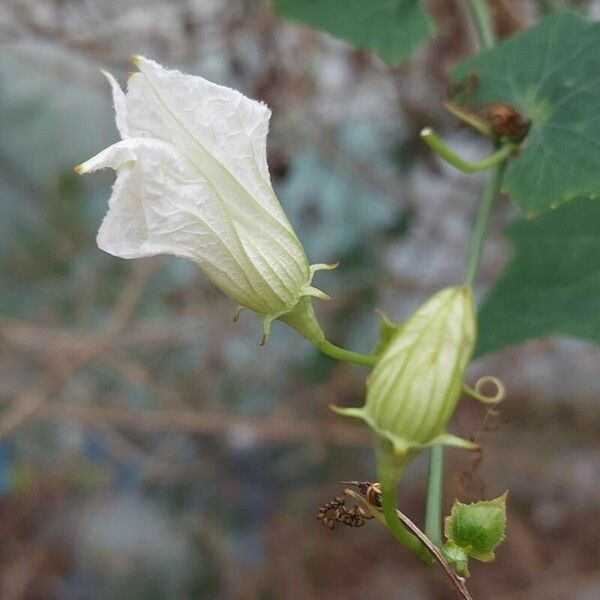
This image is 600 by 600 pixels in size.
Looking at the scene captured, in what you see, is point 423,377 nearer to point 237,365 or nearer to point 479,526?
point 479,526

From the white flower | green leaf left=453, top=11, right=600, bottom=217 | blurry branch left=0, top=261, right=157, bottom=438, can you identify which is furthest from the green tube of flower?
blurry branch left=0, top=261, right=157, bottom=438

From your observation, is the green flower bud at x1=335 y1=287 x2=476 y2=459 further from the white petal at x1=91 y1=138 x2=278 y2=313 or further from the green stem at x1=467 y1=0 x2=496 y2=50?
the green stem at x1=467 y1=0 x2=496 y2=50

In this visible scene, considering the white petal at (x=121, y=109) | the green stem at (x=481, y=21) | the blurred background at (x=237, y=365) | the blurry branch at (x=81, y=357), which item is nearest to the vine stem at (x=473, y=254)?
the green stem at (x=481, y=21)

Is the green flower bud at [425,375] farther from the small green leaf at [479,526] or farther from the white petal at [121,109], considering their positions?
the white petal at [121,109]

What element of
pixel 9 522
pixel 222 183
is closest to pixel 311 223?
pixel 9 522

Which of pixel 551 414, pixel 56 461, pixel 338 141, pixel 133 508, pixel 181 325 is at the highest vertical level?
pixel 338 141

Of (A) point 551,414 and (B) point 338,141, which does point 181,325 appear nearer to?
(B) point 338,141
